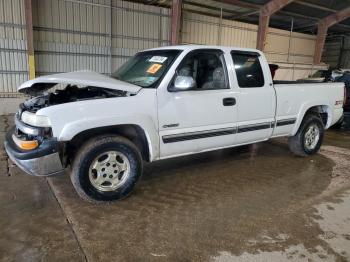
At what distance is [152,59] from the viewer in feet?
12.9

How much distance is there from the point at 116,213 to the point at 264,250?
1540mm

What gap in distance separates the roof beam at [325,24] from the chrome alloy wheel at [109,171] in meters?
18.0

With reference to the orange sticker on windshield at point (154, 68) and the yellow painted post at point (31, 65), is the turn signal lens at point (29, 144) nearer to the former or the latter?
the orange sticker on windshield at point (154, 68)

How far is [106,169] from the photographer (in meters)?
3.28

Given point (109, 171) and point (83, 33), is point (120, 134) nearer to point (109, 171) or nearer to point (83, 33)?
point (109, 171)

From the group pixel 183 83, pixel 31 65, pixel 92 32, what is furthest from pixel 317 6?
pixel 183 83

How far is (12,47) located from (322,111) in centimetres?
987

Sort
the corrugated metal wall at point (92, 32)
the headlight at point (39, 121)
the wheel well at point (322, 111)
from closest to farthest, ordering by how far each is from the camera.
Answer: the headlight at point (39, 121), the wheel well at point (322, 111), the corrugated metal wall at point (92, 32)

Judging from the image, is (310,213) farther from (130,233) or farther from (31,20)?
(31,20)

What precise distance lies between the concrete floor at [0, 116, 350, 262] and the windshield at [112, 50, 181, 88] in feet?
4.58

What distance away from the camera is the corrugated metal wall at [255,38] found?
14555 millimetres

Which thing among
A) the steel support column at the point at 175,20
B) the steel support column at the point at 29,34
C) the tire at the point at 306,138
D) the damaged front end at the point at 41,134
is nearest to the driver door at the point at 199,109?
the damaged front end at the point at 41,134

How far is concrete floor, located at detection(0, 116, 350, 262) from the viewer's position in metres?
2.50

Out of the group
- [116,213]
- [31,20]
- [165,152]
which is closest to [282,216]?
[165,152]
